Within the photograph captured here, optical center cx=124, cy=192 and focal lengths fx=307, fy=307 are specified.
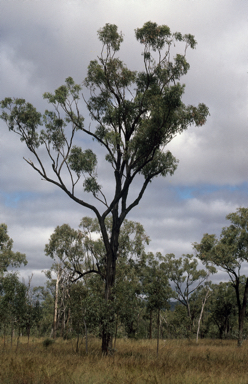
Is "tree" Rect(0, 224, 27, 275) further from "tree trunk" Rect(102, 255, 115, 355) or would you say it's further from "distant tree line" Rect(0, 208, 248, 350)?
"tree trunk" Rect(102, 255, 115, 355)

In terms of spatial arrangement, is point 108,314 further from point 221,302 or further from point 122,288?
point 221,302

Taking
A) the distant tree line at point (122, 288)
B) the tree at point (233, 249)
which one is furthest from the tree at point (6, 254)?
the tree at point (233, 249)

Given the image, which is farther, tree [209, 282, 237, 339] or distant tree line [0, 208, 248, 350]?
Answer: tree [209, 282, 237, 339]

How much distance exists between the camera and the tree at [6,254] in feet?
146

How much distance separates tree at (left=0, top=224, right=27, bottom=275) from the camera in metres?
44.6

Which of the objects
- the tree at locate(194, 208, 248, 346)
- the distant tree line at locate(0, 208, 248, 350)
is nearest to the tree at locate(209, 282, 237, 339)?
the distant tree line at locate(0, 208, 248, 350)

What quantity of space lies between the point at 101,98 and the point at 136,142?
3.98 m

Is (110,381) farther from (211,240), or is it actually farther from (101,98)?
(211,240)

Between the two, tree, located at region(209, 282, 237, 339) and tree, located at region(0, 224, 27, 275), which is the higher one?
tree, located at region(0, 224, 27, 275)

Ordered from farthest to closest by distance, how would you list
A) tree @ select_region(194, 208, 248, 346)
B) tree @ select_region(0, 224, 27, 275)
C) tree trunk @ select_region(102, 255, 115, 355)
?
1. tree @ select_region(0, 224, 27, 275)
2. tree @ select_region(194, 208, 248, 346)
3. tree trunk @ select_region(102, 255, 115, 355)

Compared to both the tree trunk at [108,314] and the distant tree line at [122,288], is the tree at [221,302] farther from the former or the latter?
the tree trunk at [108,314]

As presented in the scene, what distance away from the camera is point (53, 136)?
778 inches

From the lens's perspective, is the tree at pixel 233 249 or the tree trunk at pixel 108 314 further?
the tree at pixel 233 249

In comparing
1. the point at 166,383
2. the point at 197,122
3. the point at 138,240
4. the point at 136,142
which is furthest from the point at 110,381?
the point at 138,240
